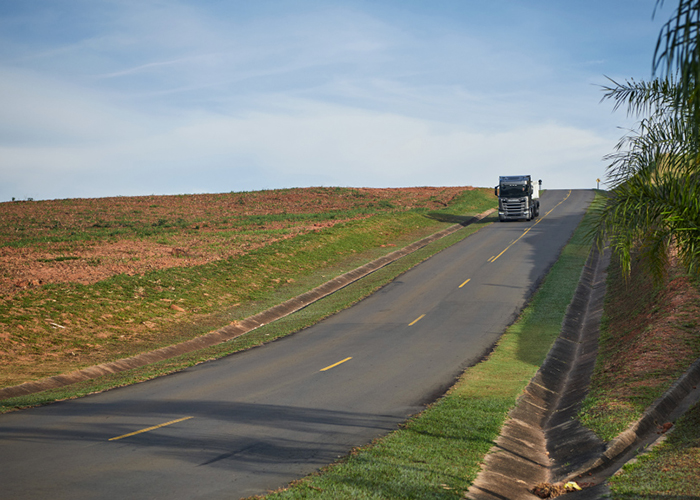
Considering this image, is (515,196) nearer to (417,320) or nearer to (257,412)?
(417,320)

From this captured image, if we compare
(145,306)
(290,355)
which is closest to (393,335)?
(290,355)

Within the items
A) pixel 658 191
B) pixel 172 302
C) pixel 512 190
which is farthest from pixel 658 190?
pixel 512 190

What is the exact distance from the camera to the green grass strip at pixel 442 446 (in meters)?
8.12

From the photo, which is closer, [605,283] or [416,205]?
[605,283]

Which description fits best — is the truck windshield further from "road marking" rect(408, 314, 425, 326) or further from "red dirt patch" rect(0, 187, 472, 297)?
"road marking" rect(408, 314, 425, 326)

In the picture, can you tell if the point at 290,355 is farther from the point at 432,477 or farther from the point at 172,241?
the point at 172,241

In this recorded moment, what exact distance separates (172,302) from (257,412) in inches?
564

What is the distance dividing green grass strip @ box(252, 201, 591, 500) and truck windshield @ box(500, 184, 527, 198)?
1275 inches

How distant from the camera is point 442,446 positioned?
10.2 m

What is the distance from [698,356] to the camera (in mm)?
14227

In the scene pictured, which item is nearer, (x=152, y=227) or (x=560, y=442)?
(x=560, y=442)

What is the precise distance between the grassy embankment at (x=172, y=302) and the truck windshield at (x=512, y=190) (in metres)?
11.6

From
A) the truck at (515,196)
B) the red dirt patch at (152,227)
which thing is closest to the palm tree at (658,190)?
the red dirt patch at (152,227)

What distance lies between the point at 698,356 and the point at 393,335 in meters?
9.89
